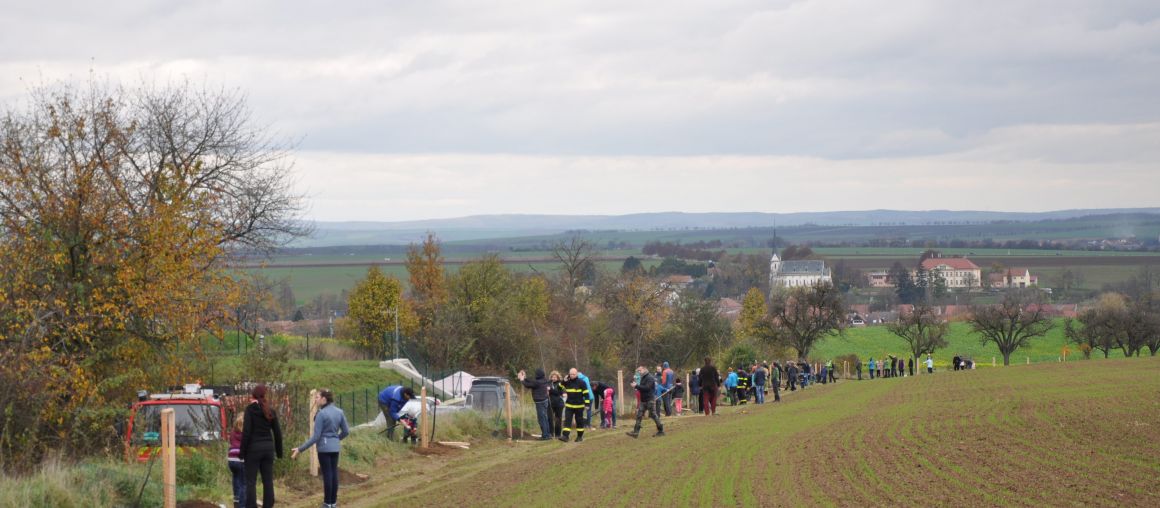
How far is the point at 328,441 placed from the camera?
15.1 meters

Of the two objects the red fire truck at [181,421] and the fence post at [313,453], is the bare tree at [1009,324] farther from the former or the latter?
the red fire truck at [181,421]

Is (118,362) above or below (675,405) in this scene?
above

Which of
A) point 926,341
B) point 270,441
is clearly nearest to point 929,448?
point 270,441

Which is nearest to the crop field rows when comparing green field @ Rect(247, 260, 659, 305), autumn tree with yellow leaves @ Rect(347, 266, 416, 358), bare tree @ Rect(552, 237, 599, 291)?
autumn tree with yellow leaves @ Rect(347, 266, 416, 358)

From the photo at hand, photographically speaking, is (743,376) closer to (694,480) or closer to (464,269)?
(694,480)

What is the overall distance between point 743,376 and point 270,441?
2351 centimetres

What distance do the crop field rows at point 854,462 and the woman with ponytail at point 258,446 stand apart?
6.14 feet

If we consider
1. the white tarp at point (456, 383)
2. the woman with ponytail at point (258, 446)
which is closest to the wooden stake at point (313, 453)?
the woman with ponytail at point (258, 446)

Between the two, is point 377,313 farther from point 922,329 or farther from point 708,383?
point 922,329

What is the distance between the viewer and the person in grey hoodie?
15.0m

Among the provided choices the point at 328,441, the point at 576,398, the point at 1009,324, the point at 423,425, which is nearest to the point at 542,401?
the point at 576,398

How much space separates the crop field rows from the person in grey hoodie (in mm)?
966

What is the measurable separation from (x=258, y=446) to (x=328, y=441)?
3.37 ft

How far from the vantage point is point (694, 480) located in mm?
16984
